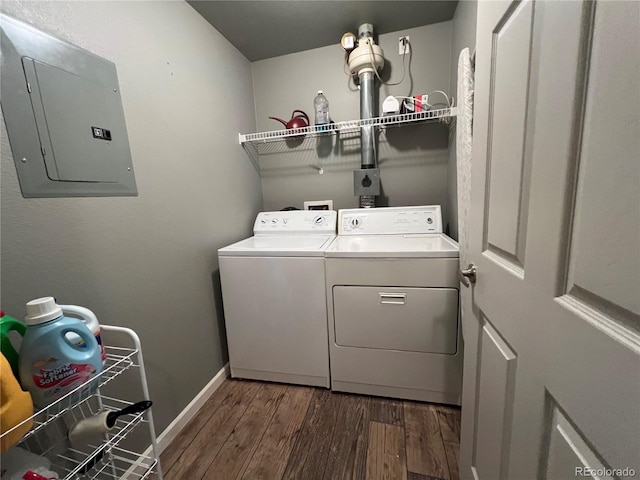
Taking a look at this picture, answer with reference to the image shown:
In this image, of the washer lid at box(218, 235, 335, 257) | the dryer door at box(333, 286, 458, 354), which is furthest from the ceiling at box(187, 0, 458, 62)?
the dryer door at box(333, 286, 458, 354)

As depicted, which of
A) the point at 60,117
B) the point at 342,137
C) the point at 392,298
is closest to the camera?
the point at 60,117

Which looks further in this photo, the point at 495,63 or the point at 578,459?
the point at 495,63

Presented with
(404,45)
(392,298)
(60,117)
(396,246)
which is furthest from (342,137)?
(60,117)

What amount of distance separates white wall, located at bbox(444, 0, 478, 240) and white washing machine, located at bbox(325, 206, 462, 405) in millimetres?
287

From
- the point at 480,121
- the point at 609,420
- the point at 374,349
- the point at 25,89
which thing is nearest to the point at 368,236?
the point at 374,349

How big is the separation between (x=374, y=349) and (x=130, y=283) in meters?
1.31

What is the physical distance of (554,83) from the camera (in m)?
0.46

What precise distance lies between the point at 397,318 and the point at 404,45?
1938 mm

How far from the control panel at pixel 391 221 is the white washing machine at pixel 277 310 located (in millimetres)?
287

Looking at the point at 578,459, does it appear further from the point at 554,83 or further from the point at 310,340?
the point at 310,340

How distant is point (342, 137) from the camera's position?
6.95ft

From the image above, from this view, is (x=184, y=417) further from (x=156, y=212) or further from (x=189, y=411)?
(x=156, y=212)

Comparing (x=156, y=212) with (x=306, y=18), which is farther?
(x=306, y=18)

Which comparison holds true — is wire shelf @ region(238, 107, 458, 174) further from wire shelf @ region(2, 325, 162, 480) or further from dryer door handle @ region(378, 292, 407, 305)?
wire shelf @ region(2, 325, 162, 480)
